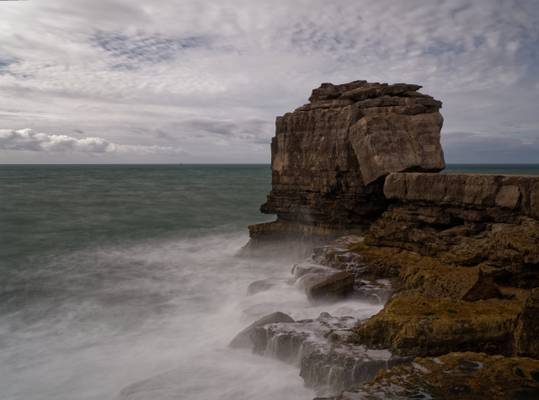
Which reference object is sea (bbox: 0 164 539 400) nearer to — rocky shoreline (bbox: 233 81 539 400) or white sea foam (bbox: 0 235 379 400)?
white sea foam (bbox: 0 235 379 400)

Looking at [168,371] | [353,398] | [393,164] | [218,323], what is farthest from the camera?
[393,164]

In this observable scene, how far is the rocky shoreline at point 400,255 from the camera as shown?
7016 millimetres

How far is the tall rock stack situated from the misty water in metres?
2.74

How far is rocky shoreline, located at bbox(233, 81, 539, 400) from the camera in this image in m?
7.02

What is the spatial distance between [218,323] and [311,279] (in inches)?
121

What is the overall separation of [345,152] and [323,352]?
11.0 meters

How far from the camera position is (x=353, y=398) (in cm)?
614

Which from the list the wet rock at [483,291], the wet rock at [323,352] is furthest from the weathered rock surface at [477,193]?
the wet rock at [323,352]

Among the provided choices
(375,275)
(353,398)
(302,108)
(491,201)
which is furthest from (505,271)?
(302,108)

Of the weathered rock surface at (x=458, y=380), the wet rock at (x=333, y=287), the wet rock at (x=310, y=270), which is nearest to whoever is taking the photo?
the weathered rock surface at (x=458, y=380)

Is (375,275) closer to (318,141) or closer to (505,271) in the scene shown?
(505,271)

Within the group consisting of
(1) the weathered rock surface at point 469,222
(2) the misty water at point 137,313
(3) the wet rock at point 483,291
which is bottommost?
(2) the misty water at point 137,313

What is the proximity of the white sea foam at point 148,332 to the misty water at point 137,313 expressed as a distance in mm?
37

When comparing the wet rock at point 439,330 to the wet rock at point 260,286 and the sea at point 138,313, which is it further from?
the wet rock at point 260,286
